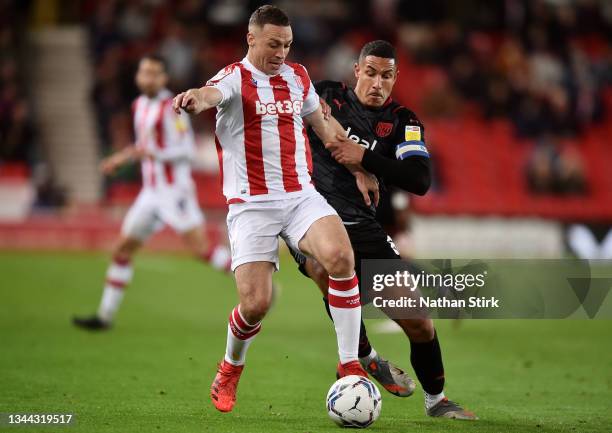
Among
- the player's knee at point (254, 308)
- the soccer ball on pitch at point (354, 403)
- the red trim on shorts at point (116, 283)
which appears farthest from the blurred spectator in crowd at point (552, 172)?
the soccer ball on pitch at point (354, 403)

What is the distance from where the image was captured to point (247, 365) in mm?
8727

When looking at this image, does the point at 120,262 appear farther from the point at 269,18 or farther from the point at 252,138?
the point at 269,18

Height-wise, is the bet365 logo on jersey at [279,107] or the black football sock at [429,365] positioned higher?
the bet365 logo on jersey at [279,107]

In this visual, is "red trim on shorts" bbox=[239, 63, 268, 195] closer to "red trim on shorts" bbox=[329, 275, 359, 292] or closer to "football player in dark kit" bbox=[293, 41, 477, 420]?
"football player in dark kit" bbox=[293, 41, 477, 420]

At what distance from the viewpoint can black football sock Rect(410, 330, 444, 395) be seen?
261 inches

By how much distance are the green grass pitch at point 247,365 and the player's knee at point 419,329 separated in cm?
52

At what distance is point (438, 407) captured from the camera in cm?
667

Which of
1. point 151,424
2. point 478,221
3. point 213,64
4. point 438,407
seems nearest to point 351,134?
point 438,407

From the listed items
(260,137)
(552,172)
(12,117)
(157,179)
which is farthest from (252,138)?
(552,172)

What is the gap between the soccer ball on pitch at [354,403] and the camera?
236 inches

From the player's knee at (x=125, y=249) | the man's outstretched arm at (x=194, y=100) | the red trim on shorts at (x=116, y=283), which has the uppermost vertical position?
the man's outstretched arm at (x=194, y=100)

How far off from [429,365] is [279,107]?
6.23 feet

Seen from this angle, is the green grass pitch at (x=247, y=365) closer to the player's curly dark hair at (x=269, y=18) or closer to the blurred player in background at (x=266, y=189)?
the blurred player in background at (x=266, y=189)

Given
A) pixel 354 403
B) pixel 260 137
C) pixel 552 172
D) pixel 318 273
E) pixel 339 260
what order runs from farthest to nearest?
pixel 552 172, pixel 318 273, pixel 260 137, pixel 339 260, pixel 354 403
